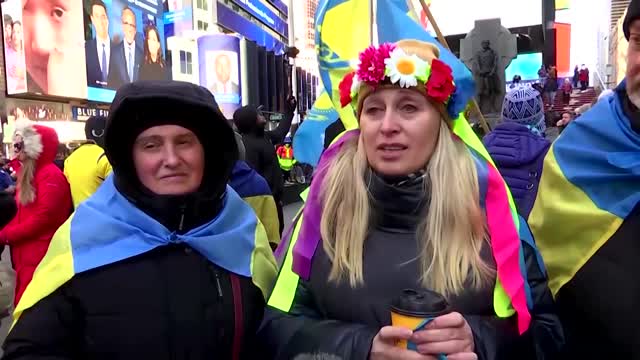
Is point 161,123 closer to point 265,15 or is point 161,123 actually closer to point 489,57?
point 489,57

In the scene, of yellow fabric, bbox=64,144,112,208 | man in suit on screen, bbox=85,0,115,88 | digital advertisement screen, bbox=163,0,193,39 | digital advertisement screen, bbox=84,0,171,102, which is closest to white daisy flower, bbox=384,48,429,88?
yellow fabric, bbox=64,144,112,208

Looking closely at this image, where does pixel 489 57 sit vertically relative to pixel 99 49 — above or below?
below

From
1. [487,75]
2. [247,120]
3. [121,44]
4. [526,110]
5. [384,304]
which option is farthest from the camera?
[121,44]

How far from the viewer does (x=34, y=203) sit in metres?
4.27

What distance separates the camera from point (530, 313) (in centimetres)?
180

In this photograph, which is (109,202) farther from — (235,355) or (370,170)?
(370,170)

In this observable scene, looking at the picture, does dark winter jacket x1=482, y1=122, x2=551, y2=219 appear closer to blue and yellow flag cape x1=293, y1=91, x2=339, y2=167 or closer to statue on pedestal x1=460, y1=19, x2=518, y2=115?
blue and yellow flag cape x1=293, y1=91, x2=339, y2=167

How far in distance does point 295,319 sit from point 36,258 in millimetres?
3016

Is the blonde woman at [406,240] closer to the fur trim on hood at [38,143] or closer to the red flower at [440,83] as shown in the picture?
the red flower at [440,83]

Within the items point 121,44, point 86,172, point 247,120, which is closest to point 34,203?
point 86,172

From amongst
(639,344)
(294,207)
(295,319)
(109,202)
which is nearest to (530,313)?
(639,344)

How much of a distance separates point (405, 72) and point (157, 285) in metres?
0.99

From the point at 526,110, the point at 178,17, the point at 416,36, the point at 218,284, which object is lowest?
the point at 218,284

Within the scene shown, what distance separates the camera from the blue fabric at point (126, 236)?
1.80m
